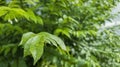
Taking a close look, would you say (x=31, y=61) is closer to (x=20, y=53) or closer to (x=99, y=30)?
(x=20, y=53)

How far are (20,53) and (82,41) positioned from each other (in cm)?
34

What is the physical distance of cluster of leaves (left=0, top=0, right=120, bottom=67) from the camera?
77 cm

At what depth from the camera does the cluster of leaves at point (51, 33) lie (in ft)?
2.52

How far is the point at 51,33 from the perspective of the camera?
1026mm

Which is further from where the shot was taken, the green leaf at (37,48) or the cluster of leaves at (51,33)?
the cluster of leaves at (51,33)

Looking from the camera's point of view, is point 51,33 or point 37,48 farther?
point 51,33

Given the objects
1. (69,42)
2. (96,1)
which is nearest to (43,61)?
(69,42)

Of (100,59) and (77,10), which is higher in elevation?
(77,10)

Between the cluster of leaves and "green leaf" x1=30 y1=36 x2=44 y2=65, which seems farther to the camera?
the cluster of leaves

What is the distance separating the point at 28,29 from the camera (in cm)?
100

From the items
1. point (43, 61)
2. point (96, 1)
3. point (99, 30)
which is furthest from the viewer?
point (99, 30)

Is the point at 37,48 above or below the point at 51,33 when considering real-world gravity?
above

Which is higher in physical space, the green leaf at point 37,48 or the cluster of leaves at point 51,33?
the green leaf at point 37,48

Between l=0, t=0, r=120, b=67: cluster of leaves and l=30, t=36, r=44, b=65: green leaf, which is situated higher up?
l=30, t=36, r=44, b=65: green leaf
